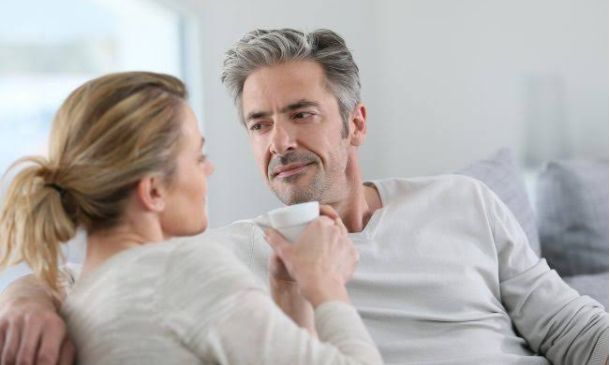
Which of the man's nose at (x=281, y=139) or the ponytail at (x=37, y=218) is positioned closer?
the ponytail at (x=37, y=218)

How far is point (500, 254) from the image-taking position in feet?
6.35

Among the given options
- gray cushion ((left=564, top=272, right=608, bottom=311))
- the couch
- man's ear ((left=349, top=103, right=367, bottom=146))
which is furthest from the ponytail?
the couch

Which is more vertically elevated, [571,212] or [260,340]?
[260,340]

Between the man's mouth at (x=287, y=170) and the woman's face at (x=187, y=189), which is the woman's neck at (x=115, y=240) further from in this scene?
the man's mouth at (x=287, y=170)

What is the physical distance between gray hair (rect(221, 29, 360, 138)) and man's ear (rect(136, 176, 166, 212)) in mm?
859

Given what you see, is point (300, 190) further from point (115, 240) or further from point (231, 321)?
point (231, 321)

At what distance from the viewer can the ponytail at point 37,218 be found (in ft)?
3.76

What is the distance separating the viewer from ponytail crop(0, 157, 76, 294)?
45.1 inches

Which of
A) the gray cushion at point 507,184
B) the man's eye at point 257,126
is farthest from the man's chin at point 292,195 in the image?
the gray cushion at point 507,184

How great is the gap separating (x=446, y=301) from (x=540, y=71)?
213 centimetres

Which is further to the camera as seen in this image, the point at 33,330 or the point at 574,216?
the point at 574,216

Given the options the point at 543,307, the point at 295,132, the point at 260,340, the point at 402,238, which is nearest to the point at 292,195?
the point at 295,132

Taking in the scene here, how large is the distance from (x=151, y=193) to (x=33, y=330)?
239 millimetres

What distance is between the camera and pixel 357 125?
2.13 meters
